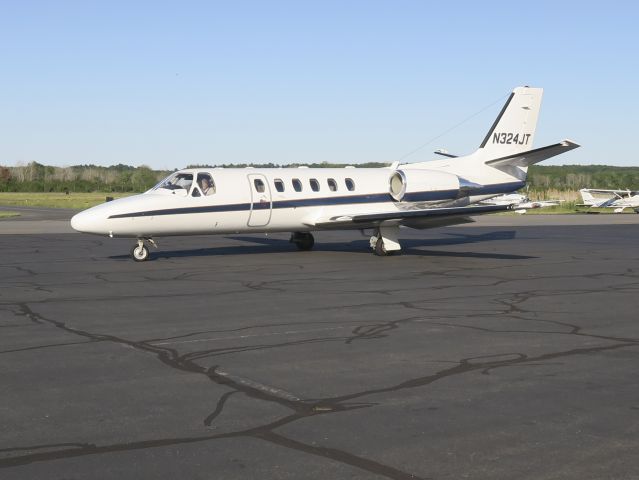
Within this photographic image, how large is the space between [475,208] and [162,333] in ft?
41.2

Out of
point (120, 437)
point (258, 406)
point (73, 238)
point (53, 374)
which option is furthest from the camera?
point (73, 238)

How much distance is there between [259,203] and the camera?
22828 millimetres

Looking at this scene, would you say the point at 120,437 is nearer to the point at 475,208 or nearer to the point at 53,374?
the point at 53,374

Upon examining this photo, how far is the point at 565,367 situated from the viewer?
8.92 meters

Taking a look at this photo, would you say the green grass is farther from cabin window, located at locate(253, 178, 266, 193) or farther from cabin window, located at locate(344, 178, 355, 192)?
cabin window, located at locate(253, 178, 266, 193)

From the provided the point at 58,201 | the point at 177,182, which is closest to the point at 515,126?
the point at 177,182

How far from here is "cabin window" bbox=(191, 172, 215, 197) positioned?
21.9 meters

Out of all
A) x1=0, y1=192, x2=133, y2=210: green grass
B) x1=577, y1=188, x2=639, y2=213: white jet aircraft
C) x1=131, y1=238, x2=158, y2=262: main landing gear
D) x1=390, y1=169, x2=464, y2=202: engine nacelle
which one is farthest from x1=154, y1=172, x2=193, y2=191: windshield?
x1=0, y1=192, x2=133, y2=210: green grass

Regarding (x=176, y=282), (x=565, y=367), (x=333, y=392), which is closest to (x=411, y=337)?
(x=565, y=367)

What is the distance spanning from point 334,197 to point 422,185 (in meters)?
2.75

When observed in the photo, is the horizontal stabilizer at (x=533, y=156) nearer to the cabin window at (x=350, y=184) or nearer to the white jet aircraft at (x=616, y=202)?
the cabin window at (x=350, y=184)

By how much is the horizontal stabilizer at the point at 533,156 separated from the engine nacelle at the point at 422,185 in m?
2.20

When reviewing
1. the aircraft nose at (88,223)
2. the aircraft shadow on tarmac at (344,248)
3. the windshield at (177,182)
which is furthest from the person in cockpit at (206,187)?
the aircraft nose at (88,223)

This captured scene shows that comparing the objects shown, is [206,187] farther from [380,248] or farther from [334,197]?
[380,248]
